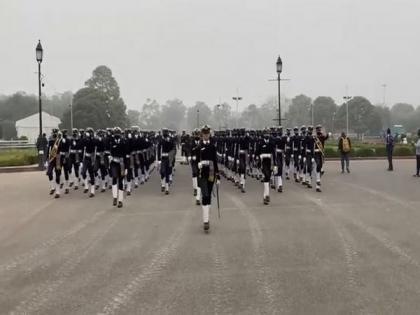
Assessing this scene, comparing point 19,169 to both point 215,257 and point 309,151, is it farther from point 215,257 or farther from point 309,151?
point 215,257

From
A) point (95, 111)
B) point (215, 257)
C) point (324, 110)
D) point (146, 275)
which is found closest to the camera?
point (146, 275)

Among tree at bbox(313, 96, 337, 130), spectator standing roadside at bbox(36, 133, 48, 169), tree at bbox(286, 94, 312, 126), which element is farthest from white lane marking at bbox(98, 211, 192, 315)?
tree at bbox(286, 94, 312, 126)

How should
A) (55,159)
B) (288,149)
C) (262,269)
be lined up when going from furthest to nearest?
(288,149) < (55,159) < (262,269)

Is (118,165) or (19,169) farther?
(19,169)

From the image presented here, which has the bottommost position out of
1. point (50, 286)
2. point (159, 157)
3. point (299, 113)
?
point (50, 286)

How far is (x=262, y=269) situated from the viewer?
7.66 m

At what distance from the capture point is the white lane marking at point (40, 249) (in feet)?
26.9

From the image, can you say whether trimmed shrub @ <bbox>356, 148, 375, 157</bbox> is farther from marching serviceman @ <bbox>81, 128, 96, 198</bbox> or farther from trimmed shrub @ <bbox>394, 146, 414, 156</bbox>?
marching serviceman @ <bbox>81, 128, 96, 198</bbox>

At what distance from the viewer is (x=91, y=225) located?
38.3 feet

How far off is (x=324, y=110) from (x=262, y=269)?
415 feet

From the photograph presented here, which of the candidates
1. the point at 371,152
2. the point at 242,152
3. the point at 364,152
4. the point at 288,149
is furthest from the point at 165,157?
the point at 371,152

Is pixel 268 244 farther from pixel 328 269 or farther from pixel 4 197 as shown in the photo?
pixel 4 197

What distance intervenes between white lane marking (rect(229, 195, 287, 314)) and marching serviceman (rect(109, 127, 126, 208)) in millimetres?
3717

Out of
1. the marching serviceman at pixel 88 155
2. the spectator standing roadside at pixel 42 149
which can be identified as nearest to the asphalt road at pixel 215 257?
the marching serviceman at pixel 88 155
